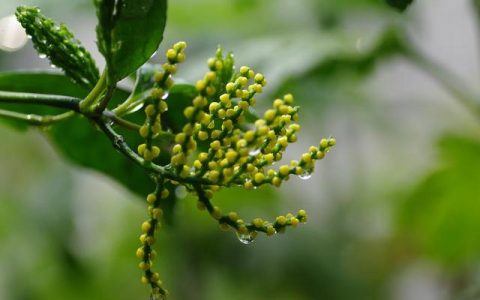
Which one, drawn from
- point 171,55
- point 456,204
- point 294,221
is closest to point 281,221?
point 294,221

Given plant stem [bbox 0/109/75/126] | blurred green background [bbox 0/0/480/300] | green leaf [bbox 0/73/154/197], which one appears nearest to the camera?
plant stem [bbox 0/109/75/126]

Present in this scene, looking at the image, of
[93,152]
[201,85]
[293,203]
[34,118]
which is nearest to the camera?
[201,85]

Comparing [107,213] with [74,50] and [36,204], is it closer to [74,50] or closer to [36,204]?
[36,204]

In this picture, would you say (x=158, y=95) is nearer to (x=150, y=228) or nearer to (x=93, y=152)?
(x=150, y=228)

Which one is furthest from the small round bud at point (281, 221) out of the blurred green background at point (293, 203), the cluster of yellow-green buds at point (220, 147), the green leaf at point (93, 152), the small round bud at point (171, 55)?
the blurred green background at point (293, 203)

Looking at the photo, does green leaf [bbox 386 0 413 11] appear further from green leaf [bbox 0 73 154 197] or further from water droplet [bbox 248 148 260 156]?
green leaf [bbox 0 73 154 197]

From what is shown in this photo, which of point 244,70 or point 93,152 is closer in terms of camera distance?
point 244,70

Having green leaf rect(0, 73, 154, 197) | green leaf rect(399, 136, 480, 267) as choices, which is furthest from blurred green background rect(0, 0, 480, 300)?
green leaf rect(0, 73, 154, 197)

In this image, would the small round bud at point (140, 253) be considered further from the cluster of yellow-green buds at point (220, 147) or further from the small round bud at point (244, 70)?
the small round bud at point (244, 70)
